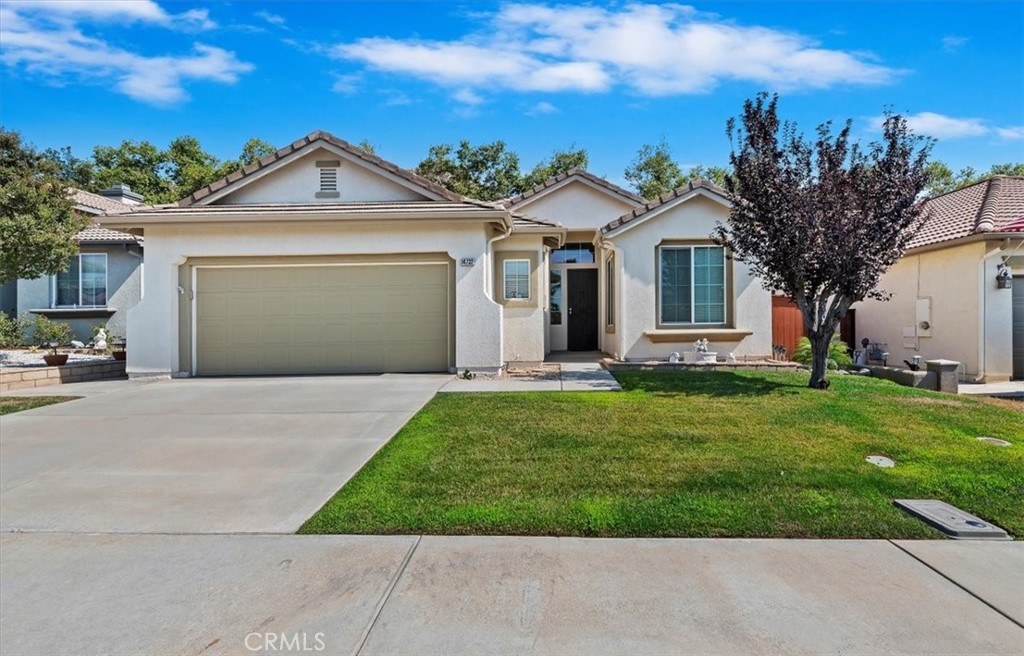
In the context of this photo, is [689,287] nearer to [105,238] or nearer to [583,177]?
[583,177]

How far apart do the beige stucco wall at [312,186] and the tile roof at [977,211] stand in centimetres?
1172

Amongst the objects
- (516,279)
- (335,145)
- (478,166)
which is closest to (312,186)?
(335,145)

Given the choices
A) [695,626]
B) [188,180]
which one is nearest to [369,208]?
[695,626]

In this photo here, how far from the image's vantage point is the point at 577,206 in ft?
57.2

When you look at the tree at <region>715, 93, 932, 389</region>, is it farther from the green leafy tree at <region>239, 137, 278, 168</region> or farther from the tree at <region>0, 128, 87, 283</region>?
the green leafy tree at <region>239, 137, 278, 168</region>

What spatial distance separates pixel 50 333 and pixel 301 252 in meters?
10.3

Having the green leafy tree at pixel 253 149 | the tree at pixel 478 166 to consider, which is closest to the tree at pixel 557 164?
the tree at pixel 478 166

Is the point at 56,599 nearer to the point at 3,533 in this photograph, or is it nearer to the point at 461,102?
the point at 3,533

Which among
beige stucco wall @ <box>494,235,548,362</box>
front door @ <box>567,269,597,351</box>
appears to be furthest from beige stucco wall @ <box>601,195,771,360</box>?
front door @ <box>567,269,597,351</box>

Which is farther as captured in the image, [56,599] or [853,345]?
[853,345]

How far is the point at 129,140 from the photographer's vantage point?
1519 inches

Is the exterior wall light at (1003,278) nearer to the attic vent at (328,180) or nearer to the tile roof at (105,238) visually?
the attic vent at (328,180)

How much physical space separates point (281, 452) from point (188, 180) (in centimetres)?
3279

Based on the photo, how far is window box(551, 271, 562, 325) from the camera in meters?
16.9
